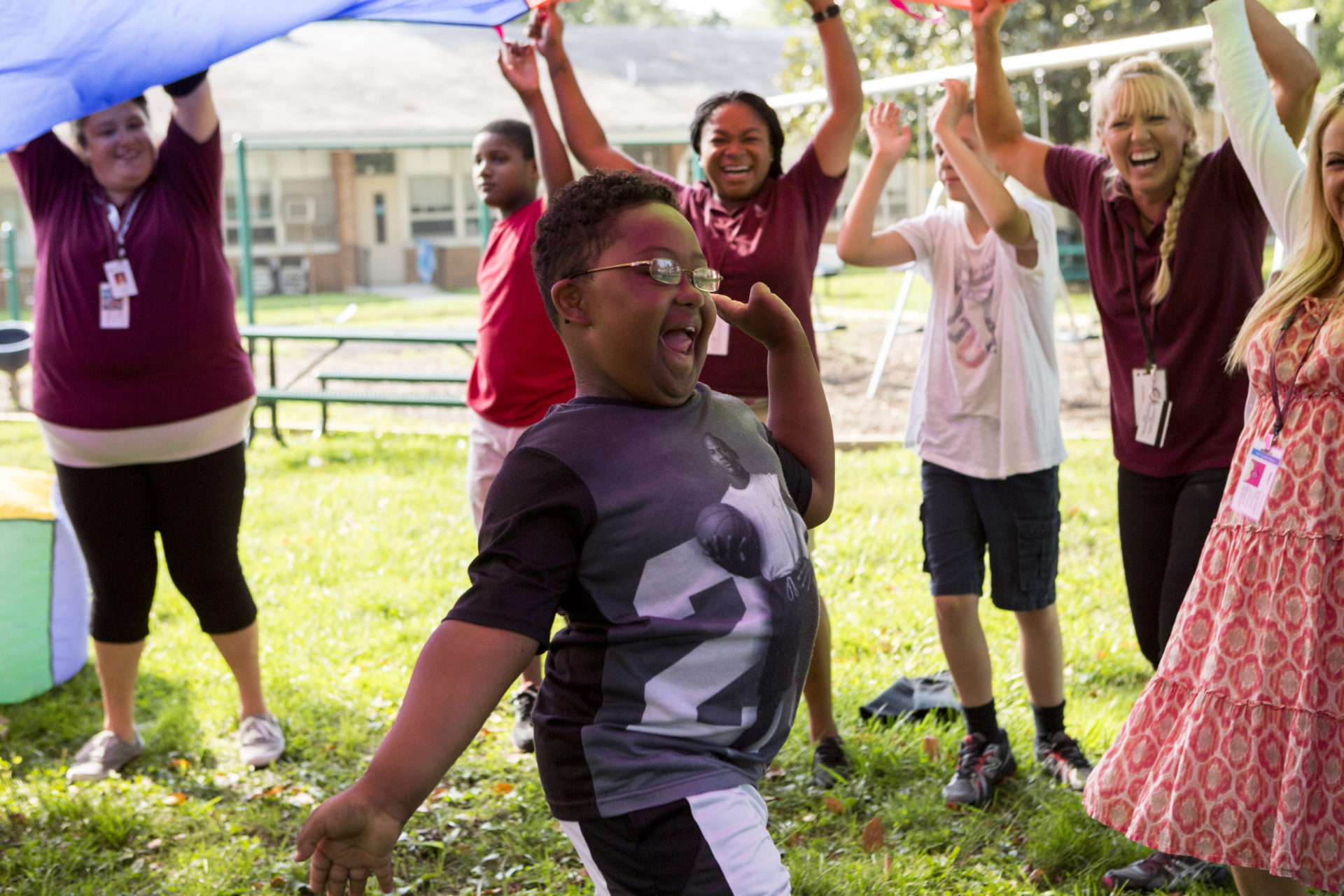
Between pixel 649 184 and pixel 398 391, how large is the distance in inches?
459

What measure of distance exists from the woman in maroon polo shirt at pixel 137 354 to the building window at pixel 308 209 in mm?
16275

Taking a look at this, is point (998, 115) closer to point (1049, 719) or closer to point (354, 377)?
point (1049, 719)

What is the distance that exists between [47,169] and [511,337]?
1.62 meters

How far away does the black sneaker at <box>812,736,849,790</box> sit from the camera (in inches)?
161

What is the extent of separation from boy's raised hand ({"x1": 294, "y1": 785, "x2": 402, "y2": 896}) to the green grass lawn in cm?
189

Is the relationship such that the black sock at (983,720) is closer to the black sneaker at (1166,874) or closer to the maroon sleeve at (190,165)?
the black sneaker at (1166,874)

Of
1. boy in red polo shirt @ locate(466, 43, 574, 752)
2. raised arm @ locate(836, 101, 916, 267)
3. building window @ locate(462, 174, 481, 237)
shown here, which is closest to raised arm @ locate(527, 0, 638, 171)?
boy in red polo shirt @ locate(466, 43, 574, 752)

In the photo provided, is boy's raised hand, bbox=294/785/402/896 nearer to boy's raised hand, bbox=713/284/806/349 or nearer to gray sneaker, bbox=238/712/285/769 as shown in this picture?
boy's raised hand, bbox=713/284/806/349

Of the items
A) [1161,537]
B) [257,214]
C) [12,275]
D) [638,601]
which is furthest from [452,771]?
[257,214]

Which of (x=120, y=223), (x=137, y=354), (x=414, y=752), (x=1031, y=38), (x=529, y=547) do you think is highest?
(x=1031, y=38)

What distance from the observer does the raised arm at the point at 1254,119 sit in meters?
2.94

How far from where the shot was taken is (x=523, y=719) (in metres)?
4.58

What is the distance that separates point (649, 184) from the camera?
218 centimetres

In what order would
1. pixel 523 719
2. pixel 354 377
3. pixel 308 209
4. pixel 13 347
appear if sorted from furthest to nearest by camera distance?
pixel 308 209, pixel 13 347, pixel 354 377, pixel 523 719
